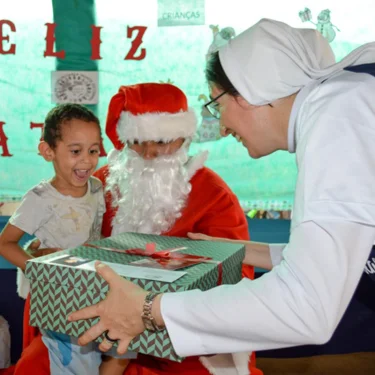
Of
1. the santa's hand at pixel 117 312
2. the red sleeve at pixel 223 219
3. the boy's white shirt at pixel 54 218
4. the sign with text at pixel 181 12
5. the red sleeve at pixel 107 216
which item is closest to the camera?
the santa's hand at pixel 117 312

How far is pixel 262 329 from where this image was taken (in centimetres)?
98

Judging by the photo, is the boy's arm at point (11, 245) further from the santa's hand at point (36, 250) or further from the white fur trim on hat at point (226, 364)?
the white fur trim on hat at point (226, 364)

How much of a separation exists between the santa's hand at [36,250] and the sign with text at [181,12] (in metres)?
1.72

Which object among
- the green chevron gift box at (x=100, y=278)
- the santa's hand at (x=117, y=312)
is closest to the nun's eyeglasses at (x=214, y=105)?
the green chevron gift box at (x=100, y=278)

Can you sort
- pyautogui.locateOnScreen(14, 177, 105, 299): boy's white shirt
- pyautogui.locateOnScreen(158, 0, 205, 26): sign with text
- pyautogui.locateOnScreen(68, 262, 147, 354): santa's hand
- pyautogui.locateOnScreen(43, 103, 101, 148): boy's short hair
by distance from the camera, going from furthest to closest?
pyautogui.locateOnScreen(158, 0, 205, 26): sign with text < pyautogui.locateOnScreen(43, 103, 101, 148): boy's short hair < pyautogui.locateOnScreen(14, 177, 105, 299): boy's white shirt < pyautogui.locateOnScreen(68, 262, 147, 354): santa's hand

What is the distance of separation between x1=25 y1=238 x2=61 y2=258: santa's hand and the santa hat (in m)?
0.70

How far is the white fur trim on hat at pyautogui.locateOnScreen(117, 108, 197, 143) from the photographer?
2277mm

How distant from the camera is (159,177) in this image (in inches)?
92.2

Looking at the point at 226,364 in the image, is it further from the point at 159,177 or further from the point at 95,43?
the point at 95,43

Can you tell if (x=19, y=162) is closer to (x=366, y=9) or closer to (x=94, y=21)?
(x=94, y=21)

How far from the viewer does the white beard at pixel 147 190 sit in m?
2.26

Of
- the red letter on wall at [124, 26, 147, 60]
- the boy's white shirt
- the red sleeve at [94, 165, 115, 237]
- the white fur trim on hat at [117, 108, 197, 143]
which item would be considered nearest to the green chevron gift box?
the boy's white shirt

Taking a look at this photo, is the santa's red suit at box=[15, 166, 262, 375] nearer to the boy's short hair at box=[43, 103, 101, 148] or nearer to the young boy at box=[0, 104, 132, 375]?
the young boy at box=[0, 104, 132, 375]

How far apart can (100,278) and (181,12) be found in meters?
2.27
